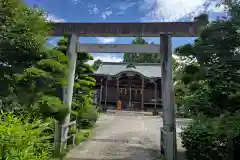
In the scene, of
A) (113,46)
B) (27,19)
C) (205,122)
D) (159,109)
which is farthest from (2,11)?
(159,109)

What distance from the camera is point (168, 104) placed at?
5.79m

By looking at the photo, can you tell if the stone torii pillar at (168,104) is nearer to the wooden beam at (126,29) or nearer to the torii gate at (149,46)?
the torii gate at (149,46)

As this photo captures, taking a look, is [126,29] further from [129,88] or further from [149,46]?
[129,88]

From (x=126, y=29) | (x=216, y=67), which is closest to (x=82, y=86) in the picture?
(x=126, y=29)

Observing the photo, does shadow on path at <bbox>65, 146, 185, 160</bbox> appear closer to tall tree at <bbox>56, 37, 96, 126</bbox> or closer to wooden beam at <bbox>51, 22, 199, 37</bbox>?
tall tree at <bbox>56, 37, 96, 126</bbox>

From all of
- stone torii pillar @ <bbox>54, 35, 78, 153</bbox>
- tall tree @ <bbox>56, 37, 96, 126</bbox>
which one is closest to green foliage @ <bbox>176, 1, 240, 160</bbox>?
stone torii pillar @ <bbox>54, 35, 78, 153</bbox>

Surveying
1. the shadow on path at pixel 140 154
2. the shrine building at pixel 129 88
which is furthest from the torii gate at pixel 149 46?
the shrine building at pixel 129 88

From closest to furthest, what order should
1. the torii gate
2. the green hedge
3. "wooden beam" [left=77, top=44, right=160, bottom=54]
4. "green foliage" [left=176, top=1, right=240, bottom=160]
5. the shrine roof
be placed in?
"green foliage" [left=176, top=1, right=240, bottom=160], the green hedge, the torii gate, "wooden beam" [left=77, top=44, right=160, bottom=54], the shrine roof

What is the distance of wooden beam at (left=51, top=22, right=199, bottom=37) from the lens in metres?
5.86

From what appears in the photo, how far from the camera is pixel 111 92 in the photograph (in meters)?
22.2

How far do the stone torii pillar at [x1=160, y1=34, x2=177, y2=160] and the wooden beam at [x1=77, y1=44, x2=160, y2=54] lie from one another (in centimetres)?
29

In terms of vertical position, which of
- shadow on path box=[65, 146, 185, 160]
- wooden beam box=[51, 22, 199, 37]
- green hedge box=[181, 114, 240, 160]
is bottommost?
shadow on path box=[65, 146, 185, 160]

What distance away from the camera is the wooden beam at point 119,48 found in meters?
6.16

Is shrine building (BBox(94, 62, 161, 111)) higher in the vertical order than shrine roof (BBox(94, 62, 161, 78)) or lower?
lower
